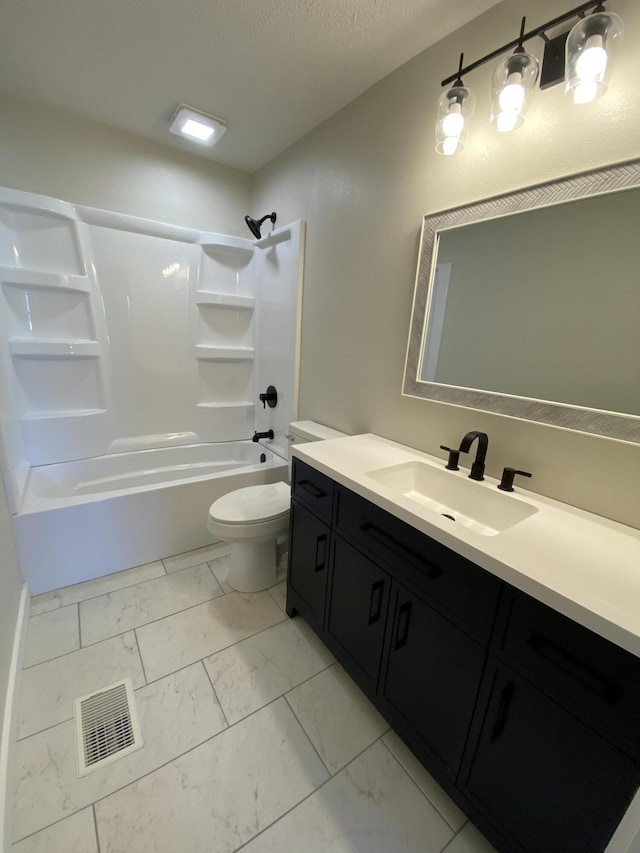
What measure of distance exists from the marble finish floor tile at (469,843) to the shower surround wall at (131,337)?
5.69ft

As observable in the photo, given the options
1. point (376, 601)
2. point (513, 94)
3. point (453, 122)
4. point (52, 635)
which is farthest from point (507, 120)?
point (52, 635)

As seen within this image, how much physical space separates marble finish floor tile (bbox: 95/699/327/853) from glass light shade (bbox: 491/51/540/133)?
216 cm

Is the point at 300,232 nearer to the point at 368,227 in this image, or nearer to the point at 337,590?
the point at 368,227

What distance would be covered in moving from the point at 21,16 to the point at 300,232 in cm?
136

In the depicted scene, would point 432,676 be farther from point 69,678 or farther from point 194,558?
point 194,558

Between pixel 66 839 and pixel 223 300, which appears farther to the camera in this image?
pixel 223 300

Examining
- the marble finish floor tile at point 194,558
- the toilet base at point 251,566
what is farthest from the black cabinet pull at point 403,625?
the marble finish floor tile at point 194,558

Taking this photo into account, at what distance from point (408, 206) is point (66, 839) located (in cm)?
242

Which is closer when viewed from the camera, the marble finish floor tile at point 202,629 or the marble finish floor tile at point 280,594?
the marble finish floor tile at point 202,629

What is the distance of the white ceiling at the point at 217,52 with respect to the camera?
49.4 inches

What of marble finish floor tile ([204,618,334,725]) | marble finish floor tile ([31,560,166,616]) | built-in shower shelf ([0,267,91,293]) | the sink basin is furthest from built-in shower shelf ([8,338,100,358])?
the sink basin

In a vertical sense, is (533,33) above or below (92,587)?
above

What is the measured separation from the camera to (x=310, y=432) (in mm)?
1986

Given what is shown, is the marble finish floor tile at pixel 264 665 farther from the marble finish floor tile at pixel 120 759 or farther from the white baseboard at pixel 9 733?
the white baseboard at pixel 9 733
